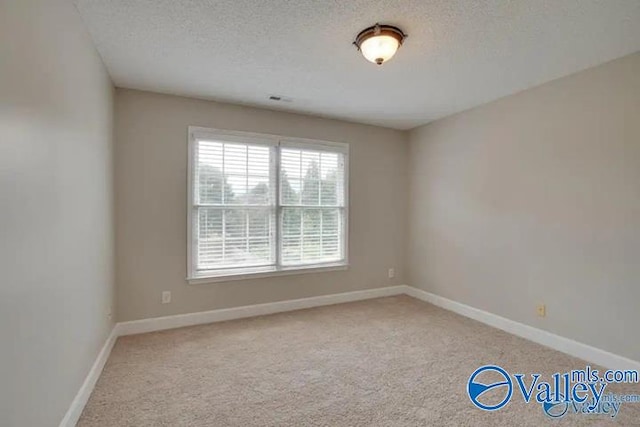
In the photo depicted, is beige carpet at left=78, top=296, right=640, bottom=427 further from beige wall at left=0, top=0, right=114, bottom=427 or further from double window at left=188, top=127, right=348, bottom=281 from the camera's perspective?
double window at left=188, top=127, right=348, bottom=281

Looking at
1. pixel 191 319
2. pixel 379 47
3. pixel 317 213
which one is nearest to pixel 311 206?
pixel 317 213

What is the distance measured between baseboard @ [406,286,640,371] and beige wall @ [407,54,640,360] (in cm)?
6

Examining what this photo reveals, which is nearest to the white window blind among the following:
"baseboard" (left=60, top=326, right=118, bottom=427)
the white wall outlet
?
the white wall outlet

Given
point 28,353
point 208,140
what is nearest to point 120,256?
point 208,140

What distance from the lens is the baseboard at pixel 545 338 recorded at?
8.64ft

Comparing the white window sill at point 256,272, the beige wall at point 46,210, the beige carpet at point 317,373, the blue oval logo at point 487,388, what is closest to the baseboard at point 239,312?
the beige carpet at point 317,373

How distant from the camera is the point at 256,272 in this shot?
12.8ft

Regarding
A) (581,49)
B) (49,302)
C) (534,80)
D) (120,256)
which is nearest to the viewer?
(49,302)

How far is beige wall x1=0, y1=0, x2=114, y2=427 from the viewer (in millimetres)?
1271

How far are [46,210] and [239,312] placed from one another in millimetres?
2548

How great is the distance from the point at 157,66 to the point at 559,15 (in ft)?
10.0

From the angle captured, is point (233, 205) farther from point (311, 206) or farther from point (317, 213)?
point (317, 213)

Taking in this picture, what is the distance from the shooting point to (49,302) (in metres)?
1.64

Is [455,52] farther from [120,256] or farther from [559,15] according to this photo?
[120,256]
